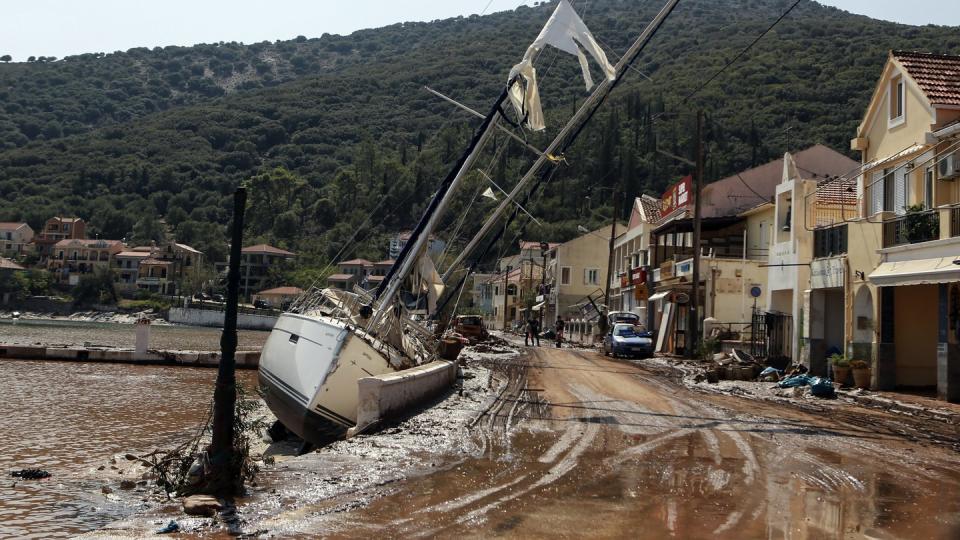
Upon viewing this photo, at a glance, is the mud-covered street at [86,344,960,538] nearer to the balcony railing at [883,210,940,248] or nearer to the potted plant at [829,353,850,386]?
the balcony railing at [883,210,940,248]

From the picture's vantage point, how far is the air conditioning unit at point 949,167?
65.3 feet

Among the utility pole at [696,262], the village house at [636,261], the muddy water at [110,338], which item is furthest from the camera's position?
the muddy water at [110,338]

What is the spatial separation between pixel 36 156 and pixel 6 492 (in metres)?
214

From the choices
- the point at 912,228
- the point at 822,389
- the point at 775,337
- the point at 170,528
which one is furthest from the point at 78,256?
the point at 170,528

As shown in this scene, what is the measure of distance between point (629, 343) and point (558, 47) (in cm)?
2202

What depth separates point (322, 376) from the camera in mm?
15312

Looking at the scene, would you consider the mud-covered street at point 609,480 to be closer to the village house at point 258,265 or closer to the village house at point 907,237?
the village house at point 907,237

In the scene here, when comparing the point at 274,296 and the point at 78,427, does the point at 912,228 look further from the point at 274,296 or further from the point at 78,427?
the point at 274,296

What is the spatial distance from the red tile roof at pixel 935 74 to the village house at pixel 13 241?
16190 cm

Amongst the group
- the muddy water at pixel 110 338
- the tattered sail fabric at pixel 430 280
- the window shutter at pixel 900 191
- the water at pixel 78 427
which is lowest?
the water at pixel 78 427

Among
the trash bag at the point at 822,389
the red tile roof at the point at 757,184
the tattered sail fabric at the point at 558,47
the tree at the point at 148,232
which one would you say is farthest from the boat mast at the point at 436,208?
the tree at the point at 148,232

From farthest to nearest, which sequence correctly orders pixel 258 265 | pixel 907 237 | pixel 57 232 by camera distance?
pixel 57 232
pixel 258 265
pixel 907 237

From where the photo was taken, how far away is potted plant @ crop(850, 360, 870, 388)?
73.8ft

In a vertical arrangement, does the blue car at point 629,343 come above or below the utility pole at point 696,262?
below
